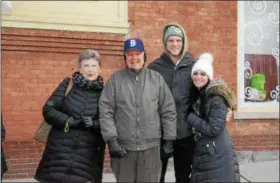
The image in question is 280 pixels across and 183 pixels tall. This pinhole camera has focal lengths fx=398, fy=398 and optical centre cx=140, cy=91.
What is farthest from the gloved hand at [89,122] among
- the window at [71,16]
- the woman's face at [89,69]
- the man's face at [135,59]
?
the window at [71,16]

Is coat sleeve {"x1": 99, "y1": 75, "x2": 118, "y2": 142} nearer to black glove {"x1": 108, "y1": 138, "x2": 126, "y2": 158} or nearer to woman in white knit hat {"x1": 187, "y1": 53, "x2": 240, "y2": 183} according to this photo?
black glove {"x1": 108, "y1": 138, "x2": 126, "y2": 158}

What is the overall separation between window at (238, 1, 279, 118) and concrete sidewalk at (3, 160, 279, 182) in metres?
0.91

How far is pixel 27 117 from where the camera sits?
551cm

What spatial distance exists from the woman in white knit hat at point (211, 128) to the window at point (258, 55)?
10.5ft

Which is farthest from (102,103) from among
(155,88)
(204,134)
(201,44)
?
(201,44)

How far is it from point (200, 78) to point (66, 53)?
2.74 meters

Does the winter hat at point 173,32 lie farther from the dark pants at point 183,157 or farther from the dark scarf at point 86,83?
the dark pants at point 183,157

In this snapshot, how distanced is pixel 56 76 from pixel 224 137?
2.93 metres

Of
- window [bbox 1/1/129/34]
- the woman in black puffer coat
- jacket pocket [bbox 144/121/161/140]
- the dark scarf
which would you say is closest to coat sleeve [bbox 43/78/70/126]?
the woman in black puffer coat

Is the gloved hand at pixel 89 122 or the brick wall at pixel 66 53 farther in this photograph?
the brick wall at pixel 66 53

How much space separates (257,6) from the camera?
6.68 meters

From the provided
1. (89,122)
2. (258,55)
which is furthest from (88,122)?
(258,55)

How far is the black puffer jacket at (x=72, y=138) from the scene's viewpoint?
3227 mm

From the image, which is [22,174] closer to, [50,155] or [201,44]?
[50,155]
